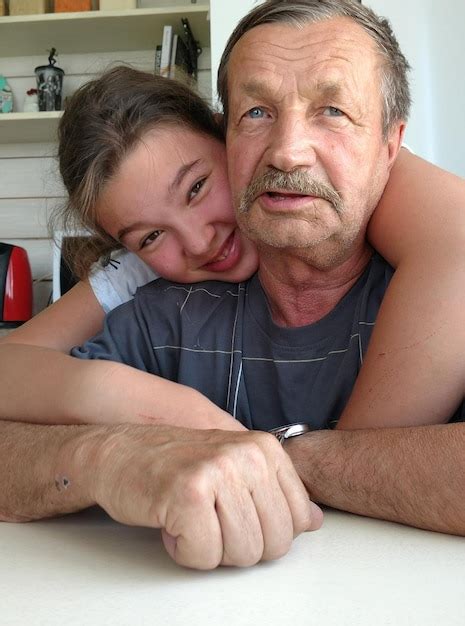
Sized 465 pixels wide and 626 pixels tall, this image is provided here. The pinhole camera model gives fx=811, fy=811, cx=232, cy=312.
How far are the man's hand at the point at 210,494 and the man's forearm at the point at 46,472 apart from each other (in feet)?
0.14

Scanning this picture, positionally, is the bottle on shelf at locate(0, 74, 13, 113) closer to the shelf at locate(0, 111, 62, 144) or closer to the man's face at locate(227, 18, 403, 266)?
the shelf at locate(0, 111, 62, 144)

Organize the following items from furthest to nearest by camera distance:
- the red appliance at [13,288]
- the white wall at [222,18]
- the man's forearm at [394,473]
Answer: the red appliance at [13,288] → the white wall at [222,18] → the man's forearm at [394,473]

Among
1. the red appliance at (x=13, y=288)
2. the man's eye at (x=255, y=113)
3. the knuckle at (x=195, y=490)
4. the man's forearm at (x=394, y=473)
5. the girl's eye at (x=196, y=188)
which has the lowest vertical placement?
the red appliance at (x=13, y=288)

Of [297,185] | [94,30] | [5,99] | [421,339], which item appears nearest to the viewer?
[421,339]

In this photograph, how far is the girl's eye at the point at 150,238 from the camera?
4.37ft

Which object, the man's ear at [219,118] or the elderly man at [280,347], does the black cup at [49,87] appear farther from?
the elderly man at [280,347]

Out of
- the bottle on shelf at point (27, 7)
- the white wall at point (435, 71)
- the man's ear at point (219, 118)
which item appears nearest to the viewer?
the man's ear at point (219, 118)

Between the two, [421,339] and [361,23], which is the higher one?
[361,23]

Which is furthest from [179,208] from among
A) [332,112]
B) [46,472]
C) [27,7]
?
[27,7]

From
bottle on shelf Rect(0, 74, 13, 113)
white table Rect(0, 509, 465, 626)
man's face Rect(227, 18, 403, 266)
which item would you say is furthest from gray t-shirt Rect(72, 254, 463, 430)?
bottle on shelf Rect(0, 74, 13, 113)

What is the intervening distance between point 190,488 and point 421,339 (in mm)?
395

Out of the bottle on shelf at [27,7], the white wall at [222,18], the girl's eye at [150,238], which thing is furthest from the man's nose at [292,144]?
the bottle on shelf at [27,7]

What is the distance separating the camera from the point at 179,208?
1.29m

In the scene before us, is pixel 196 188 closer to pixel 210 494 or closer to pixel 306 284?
pixel 306 284
